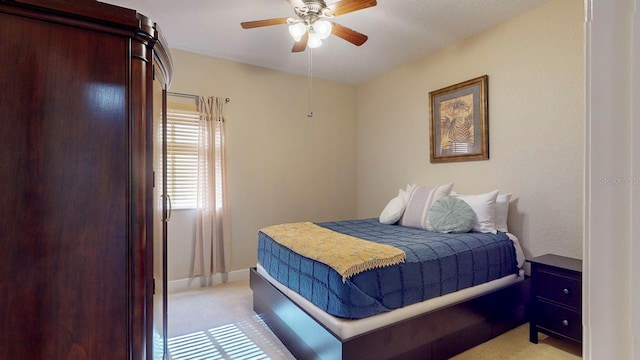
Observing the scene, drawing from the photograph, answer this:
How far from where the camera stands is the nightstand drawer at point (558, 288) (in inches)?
78.0

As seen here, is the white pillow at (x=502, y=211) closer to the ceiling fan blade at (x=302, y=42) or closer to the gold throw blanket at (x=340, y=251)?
the gold throw blanket at (x=340, y=251)

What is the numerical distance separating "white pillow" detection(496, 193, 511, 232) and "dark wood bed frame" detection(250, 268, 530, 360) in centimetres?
46

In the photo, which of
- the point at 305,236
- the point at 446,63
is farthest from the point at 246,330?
the point at 446,63

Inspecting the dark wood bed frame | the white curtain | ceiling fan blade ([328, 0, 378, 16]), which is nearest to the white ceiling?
ceiling fan blade ([328, 0, 378, 16])

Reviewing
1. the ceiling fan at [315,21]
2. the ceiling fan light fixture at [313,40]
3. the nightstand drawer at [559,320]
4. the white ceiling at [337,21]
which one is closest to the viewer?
the nightstand drawer at [559,320]

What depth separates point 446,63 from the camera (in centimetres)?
334

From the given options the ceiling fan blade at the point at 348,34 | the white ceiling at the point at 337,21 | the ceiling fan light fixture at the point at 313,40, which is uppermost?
the white ceiling at the point at 337,21

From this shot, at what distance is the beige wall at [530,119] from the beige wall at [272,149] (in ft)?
4.11

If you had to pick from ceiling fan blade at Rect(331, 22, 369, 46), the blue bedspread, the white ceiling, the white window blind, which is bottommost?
the blue bedspread

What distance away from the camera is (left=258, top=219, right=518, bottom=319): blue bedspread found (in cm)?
168

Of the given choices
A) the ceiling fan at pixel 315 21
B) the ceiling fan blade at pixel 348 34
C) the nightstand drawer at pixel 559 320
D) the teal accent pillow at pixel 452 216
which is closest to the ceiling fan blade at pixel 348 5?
the ceiling fan at pixel 315 21

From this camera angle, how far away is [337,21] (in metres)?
2.78

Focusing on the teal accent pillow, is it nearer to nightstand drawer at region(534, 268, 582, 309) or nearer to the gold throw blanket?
nightstand drawer at region(534, 268, 582, 309)

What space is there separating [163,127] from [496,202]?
8.71ft
